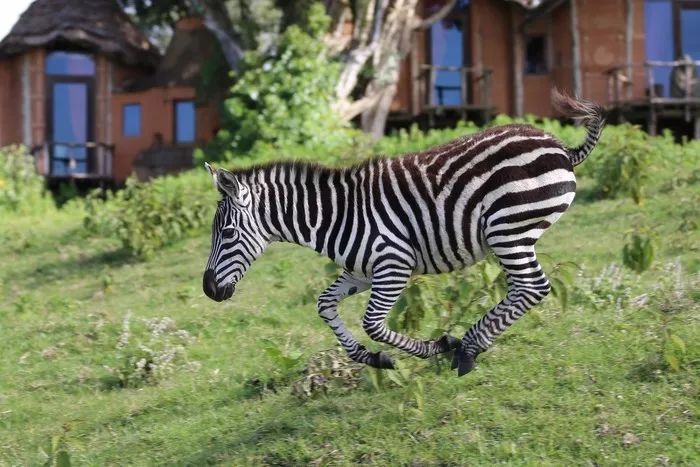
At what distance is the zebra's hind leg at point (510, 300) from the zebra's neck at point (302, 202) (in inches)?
41.6

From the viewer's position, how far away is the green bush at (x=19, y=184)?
1806 cm

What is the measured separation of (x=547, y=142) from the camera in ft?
21.0

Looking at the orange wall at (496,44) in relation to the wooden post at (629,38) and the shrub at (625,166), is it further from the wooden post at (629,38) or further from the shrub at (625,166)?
the shrub at (625,166)

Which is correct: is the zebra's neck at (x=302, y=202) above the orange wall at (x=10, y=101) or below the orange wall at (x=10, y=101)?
below

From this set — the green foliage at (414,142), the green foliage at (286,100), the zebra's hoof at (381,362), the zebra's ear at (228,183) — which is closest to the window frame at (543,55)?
the green foliage at (414,142)

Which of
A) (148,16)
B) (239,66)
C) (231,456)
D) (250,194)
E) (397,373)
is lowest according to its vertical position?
(231,456)

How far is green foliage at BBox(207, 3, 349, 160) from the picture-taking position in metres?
18.6

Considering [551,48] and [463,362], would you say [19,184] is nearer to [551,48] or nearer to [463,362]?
[551,48]

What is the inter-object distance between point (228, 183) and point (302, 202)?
1.65 feet

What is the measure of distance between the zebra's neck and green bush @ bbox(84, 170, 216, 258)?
6820 millimetres

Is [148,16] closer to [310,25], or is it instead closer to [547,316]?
[310,25]

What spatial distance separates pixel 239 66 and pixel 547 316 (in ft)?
43.4

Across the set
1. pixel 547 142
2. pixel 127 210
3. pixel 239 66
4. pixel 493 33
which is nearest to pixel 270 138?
pixel 239 66

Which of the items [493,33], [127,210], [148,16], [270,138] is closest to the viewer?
[127,210]
